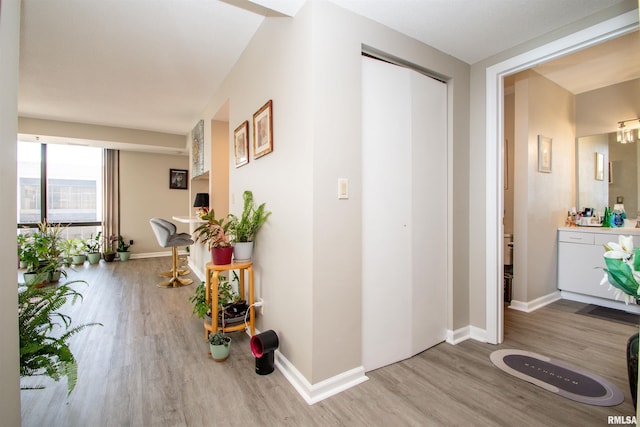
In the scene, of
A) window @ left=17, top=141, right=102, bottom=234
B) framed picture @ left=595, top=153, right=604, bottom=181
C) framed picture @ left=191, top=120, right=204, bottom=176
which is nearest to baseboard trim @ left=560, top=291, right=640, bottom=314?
framed picture @ left=595, top=153, right=604, bottom=181

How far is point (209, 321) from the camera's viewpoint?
2.30 metres

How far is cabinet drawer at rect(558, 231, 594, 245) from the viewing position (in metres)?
3.19

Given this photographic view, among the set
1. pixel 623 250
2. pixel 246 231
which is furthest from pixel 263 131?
pixel 623 250

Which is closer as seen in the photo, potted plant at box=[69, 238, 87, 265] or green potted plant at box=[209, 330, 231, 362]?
green potted plant at box=[209, 330, 231, 362]

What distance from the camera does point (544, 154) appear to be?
3.23 meters

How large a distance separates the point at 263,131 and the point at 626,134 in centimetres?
413

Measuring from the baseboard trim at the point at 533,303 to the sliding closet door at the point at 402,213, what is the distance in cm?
137

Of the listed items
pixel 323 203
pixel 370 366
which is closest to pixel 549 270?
pixel 370 366

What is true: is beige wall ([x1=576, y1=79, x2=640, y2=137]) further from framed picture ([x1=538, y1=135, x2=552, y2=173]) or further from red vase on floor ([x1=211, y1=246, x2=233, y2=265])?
red vase on floor ([x1=211, y1=246, x2=233, y2=265])

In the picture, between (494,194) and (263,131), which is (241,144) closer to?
(263,131)

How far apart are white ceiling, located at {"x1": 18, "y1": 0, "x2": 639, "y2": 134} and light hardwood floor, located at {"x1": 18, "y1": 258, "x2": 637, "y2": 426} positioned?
2.35 m

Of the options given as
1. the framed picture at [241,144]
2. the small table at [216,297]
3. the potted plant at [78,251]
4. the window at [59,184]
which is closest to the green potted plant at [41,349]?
the small table at [216,297]

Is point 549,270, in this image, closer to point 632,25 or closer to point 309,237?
point 632,25

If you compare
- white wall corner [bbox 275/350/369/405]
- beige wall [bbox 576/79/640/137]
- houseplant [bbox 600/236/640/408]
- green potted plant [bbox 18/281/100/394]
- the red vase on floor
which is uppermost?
beige wall [bbox 576/79/640/137]
